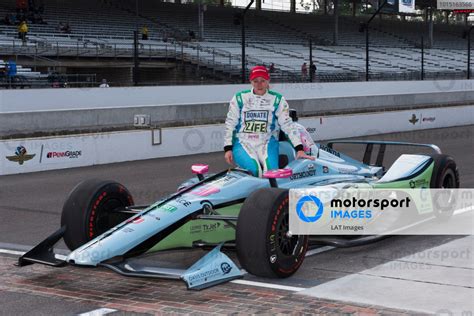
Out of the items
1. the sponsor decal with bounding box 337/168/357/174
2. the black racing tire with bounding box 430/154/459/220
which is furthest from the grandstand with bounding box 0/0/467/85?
the sponsor decal with bounding box 337/168/357/174

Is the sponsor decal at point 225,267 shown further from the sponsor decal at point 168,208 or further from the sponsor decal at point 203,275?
the sponsor decal at point 168,208

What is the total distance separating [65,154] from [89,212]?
9.39 metres

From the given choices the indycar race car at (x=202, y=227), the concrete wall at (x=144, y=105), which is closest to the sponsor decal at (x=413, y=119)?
the concrete wall at (x=144, y=105)

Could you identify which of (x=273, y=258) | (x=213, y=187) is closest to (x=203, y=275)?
(x=273, y=258)

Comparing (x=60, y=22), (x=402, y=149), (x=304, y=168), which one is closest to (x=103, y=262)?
(x=304, y=168)

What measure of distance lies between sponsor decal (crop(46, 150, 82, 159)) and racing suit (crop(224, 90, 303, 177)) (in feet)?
28.8

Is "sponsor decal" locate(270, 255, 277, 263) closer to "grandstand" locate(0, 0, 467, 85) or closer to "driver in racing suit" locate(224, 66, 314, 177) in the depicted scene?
"driver in racing suit" locate(224, 66, 314, 177)

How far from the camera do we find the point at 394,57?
5016 centimetres

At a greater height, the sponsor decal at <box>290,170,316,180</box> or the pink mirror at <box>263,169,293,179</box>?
the pink mirror at <box>263,169,293,179</box>

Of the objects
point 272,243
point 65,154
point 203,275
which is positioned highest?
point 65,154

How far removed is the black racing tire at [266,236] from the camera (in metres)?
6.64

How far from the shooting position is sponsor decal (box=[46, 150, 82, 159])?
16.4 m

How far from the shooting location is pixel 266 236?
21.7 feet

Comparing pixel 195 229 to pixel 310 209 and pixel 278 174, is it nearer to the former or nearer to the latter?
pixel 278 174
